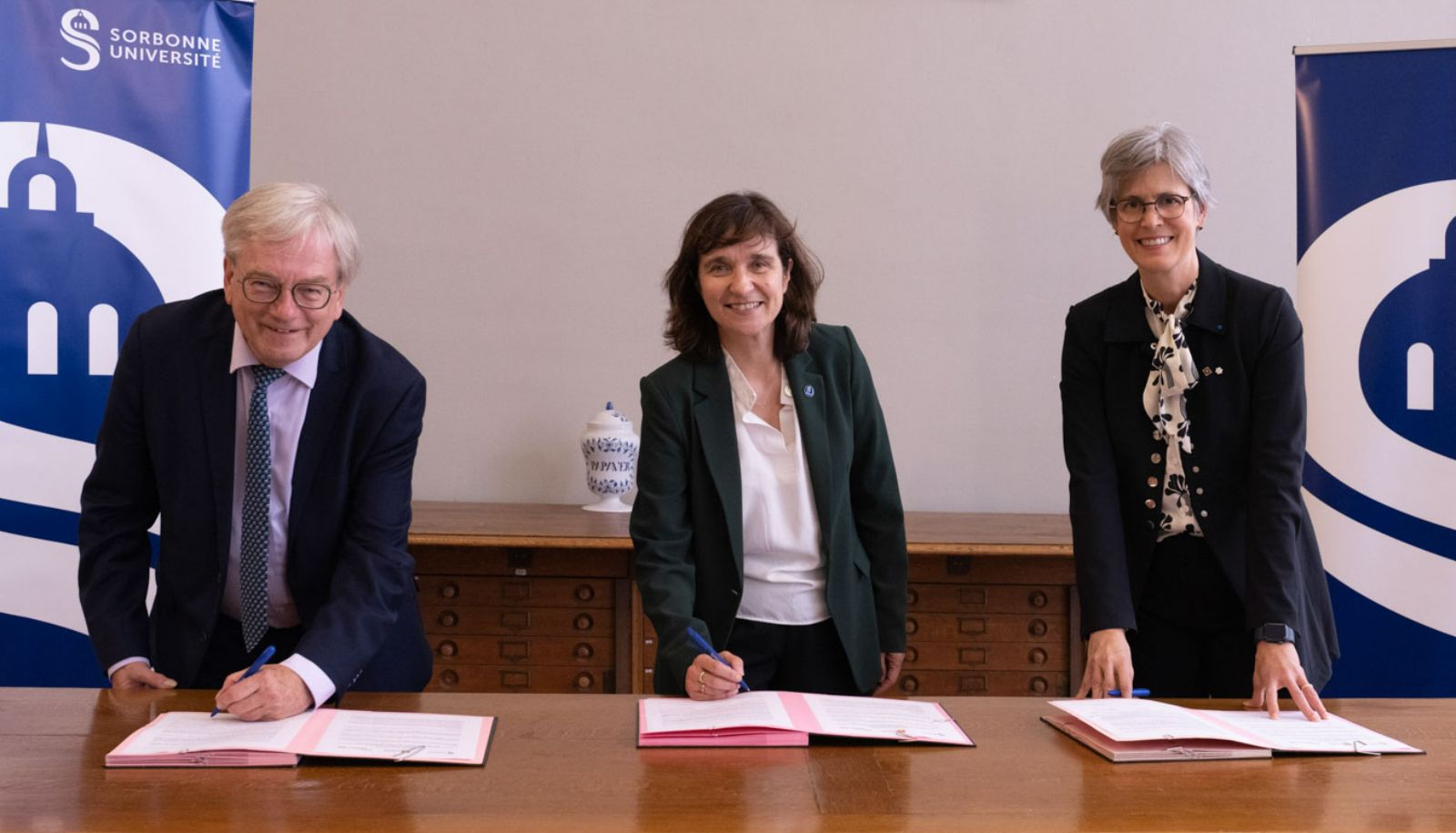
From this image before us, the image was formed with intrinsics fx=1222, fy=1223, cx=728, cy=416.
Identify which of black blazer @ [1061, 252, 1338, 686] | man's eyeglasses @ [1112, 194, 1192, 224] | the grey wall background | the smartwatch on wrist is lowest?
the smartwatch on wrist

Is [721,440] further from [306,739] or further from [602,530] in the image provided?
[602,530]

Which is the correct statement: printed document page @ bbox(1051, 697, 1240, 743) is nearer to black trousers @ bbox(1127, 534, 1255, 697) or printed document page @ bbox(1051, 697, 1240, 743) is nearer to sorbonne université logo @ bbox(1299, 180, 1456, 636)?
black trousers @ bbox(1127, 534, 1255, 697)

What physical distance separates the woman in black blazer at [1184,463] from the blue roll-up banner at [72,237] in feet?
7.53

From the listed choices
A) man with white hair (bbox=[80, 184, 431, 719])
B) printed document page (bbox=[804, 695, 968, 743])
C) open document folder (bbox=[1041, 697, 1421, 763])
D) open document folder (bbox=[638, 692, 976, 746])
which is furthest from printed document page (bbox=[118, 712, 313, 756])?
open document folder (bbox=[1041, 697, 1421, 763])

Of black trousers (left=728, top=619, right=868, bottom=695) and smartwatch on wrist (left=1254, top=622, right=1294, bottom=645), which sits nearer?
smartwatch on wrist (left=1254, top=622, right=1294, bottom=645)

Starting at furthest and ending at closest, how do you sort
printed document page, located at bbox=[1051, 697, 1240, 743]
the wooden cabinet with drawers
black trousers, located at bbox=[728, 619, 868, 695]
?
the wooden cabinet with drawers, black trousers, located at bbox=[728, 619, 868, 695], printed document page, located at bbox=[1051, 697, 1240, 743]

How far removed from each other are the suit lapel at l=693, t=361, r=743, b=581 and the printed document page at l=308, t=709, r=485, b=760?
0.58 meters

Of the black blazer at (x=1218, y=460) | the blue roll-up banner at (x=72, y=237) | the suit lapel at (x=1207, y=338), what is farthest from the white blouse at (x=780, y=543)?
the blue roll-up banner at (x=72, y=237)

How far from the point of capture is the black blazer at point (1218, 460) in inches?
77.7

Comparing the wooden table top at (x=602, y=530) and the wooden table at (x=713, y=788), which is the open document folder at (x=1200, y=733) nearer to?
the wooden table at (x=713, y=788)

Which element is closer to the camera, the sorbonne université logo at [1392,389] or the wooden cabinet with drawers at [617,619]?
the sorbonne université logo at [1392,389]

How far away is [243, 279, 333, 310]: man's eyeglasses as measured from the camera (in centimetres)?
182

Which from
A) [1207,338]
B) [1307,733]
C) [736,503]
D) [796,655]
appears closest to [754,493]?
[736,503]

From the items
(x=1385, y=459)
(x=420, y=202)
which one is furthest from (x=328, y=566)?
(x=1385, y=459)
